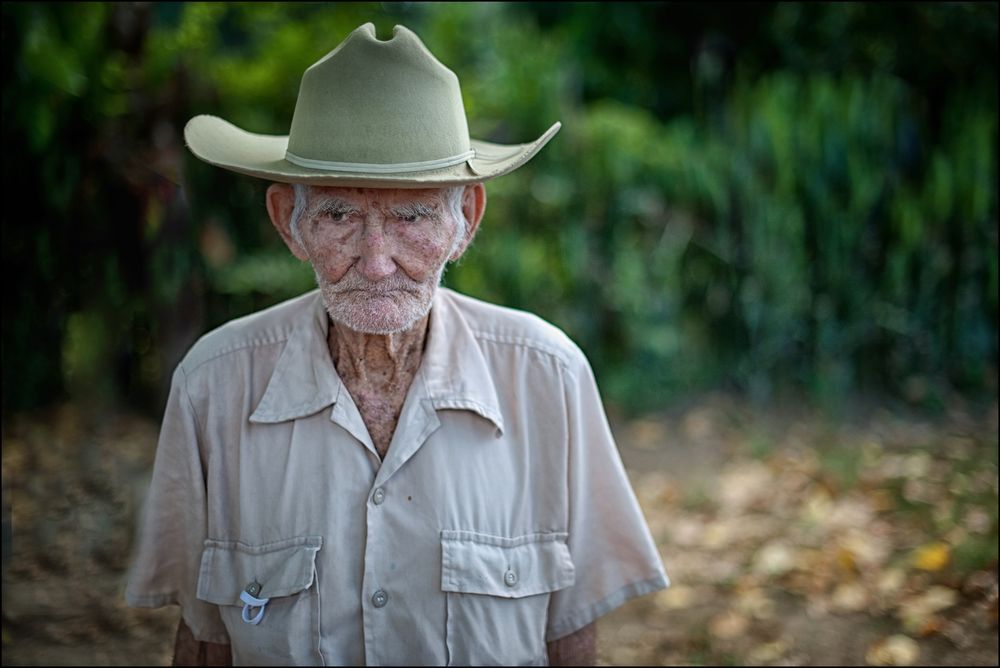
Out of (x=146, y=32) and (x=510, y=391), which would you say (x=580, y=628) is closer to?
(x=510, y=391)

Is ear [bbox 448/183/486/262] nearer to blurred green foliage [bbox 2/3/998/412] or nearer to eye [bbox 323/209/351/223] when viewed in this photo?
eye [bbox 323/209/351/223]

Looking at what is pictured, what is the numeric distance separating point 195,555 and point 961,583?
2.52 metres

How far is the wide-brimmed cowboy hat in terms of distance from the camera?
6.11 feet

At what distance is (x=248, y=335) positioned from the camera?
7.08 feet

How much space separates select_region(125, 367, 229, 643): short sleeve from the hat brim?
49cm

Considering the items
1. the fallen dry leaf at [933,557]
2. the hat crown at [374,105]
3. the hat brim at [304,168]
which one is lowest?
the fallen dry leaf at [933,557]

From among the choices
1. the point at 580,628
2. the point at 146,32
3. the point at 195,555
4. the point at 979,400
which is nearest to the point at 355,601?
the point at 195,555

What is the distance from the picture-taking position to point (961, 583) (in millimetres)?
3248

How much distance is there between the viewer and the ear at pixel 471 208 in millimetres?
2055

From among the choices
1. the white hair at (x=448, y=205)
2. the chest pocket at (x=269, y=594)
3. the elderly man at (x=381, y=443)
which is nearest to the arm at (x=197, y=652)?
the elderly man at (x=381, y=443)

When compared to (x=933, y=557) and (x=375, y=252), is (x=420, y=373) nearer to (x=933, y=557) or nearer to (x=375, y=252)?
(x=375, y=252)

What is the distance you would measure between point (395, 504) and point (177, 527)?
525mm

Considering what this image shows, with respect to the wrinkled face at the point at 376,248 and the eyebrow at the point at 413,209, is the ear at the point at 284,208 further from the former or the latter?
the eyebrow at the point at 413,209

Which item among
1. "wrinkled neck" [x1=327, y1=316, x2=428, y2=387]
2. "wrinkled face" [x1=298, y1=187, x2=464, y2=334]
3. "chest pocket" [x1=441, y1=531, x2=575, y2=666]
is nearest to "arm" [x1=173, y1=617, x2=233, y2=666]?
"chest pocket" [x1=441, y1=531, x2=575, y2=666]
